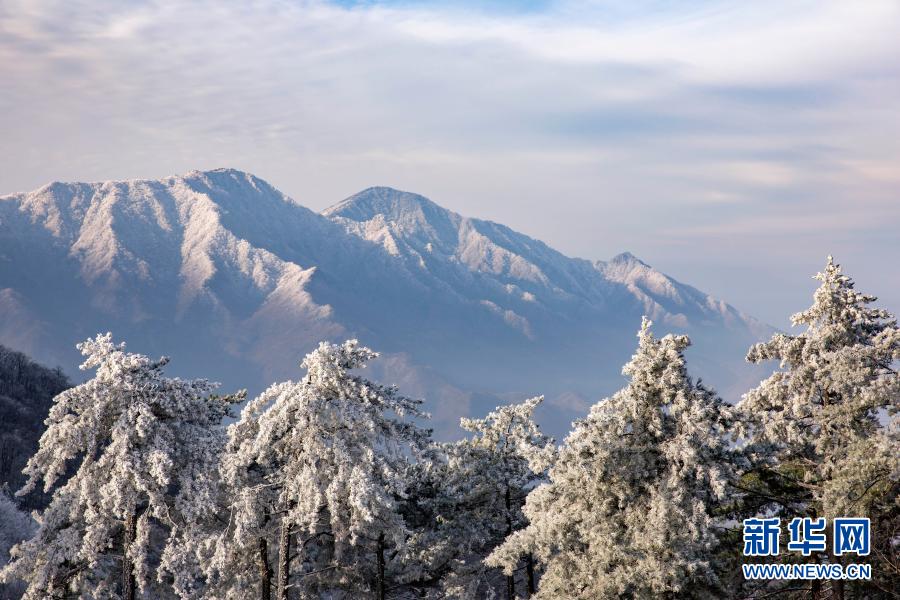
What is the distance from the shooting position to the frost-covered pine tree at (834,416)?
24.2 meters

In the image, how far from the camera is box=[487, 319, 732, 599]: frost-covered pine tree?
Answer: 23.6 metres

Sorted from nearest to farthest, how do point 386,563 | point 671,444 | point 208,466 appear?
point 671,444, point 208,466, point 386,563

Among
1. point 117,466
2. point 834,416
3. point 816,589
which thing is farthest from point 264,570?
point 834,416

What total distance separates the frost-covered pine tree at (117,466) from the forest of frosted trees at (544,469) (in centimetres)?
7

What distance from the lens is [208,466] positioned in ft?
95.7

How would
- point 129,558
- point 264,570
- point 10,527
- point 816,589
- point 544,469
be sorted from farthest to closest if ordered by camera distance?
1. point 10,527
2. point 264,570
3. point 544,469
4. point 129,558
5. point 816,589

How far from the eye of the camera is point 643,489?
993 inches

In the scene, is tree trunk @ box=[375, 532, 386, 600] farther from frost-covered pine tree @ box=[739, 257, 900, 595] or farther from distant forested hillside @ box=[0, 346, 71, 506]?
distant forested hillside @ box=[0, 346, 71, 506]

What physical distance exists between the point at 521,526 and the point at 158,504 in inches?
648

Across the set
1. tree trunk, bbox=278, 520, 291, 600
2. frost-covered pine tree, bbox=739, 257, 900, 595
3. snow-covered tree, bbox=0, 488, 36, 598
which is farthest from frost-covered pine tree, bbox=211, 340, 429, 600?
snow-covered tree, bbox=0, 488, 36, 598

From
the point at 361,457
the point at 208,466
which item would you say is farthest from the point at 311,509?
the point at 208,466

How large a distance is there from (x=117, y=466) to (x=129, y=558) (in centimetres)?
310

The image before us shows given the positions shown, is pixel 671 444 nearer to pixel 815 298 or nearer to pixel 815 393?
pixel 815 393

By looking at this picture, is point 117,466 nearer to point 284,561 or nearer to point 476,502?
point 284,561
